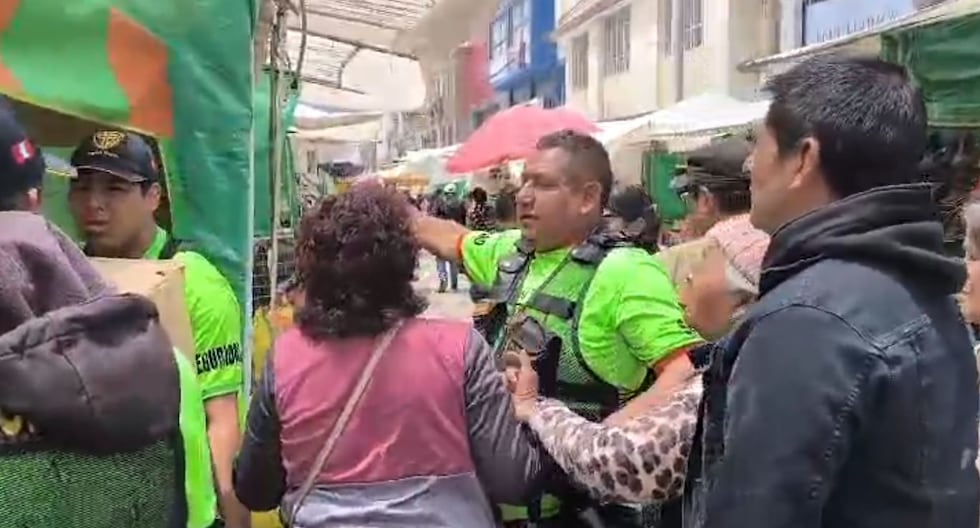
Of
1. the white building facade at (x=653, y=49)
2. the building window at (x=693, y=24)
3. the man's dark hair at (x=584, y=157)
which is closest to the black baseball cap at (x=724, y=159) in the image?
the man's dark hair at (x=584, y=157)

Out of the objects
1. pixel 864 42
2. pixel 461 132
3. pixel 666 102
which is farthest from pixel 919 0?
pixel 461 132

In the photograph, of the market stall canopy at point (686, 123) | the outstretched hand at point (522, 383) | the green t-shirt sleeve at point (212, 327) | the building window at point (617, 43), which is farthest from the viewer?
the building window at point (617, 43)

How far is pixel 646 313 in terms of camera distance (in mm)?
3066

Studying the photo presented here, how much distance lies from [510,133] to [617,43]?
18.6 m

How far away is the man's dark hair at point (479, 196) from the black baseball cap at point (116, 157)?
16710 mm

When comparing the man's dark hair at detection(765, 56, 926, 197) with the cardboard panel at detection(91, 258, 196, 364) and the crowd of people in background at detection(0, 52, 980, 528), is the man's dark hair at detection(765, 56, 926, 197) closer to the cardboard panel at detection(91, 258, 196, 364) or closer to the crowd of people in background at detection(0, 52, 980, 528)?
the crowd of people in background at detection(0, 52, 980, 528)

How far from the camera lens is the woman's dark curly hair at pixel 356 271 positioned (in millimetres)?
2664

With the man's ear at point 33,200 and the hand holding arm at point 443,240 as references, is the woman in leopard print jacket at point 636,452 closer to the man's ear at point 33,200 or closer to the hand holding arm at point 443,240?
the man's ear at point 33,200

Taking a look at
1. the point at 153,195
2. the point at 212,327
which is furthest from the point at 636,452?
the point at 153,195

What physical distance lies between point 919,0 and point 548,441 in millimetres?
9712

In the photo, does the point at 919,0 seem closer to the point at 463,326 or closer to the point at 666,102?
the point at 463,326

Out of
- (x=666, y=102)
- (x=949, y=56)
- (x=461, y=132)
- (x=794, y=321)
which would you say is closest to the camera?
(x=794, y=321)

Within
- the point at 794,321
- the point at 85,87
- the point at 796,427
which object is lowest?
the point at 796,427

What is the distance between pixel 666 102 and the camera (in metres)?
23.2
